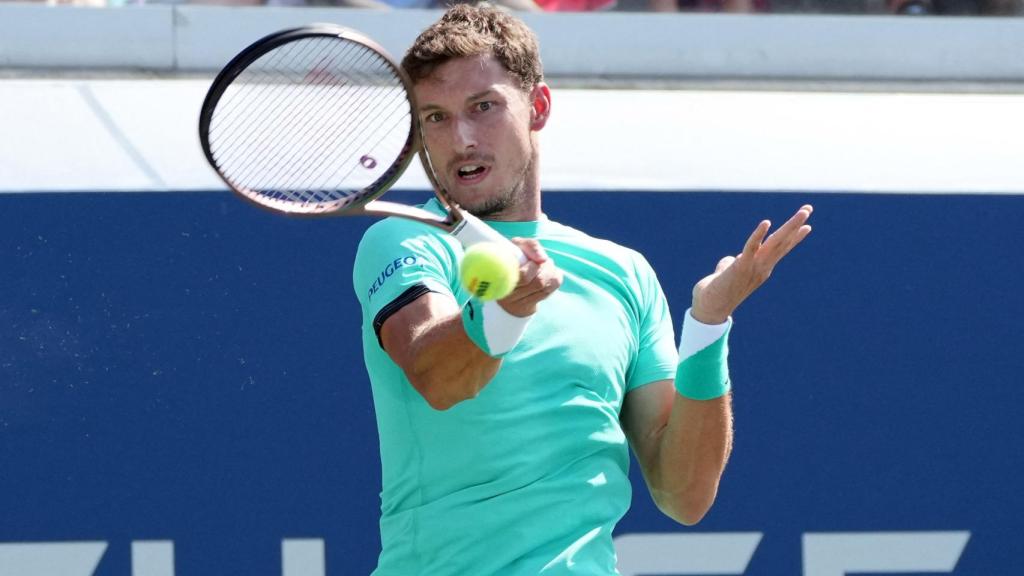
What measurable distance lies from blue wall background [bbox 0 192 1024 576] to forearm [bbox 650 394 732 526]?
83 cm

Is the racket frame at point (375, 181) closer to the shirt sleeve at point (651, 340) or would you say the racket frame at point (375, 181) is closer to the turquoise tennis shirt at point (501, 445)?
the turquoise tennis shirt at point (501, 445)

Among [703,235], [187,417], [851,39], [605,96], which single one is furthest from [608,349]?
[851,39]

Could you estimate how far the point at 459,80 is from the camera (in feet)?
7.30

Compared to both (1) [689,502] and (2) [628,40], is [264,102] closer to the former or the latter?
(1) [689,502]

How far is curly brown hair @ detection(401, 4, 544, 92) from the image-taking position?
7.34ft

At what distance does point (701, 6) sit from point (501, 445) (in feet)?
6.32

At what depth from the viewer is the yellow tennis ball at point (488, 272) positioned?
5.55ft

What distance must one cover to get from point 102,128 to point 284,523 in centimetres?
88

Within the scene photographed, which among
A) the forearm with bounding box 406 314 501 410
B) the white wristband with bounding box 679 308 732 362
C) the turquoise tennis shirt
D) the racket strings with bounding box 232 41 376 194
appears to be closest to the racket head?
the racket strings with bounding box 232 41 376 194

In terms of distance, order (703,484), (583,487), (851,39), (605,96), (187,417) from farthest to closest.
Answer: (851,39) → (605,96) → (187,417) → (703,484) → (583,487)

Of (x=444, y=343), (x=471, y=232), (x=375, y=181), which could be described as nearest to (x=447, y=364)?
(x=444, y=343)

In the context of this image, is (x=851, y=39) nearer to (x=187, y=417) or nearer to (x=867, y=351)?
(x=867, y=351)

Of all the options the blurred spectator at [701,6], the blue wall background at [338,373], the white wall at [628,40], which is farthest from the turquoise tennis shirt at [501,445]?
the blurred spectator at [701,6]

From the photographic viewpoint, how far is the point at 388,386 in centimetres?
213
